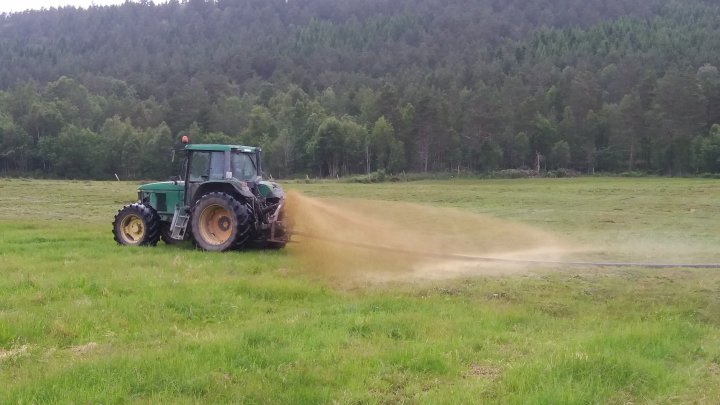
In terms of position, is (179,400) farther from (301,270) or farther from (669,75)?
(669,75)

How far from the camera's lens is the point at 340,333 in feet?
25.0

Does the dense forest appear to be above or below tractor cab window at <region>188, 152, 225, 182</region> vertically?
above

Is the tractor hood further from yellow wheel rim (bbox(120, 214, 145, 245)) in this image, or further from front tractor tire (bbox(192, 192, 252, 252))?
front tractor tire (bbox(192, 192, 252, 252))

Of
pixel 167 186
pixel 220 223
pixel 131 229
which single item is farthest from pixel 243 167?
pixel 131 229

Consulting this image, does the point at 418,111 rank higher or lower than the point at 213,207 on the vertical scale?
higher

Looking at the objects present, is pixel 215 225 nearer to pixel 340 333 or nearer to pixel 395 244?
pixel 395 244

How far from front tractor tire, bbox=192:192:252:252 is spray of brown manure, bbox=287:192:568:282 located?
3.72ft

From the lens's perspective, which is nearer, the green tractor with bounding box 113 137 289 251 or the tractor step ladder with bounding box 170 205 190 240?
the green tractor with bounding box 113 137 289 251

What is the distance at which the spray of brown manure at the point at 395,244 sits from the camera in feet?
40.0

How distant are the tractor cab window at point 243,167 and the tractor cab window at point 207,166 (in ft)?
1.06

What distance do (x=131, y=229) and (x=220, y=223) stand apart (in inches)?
110

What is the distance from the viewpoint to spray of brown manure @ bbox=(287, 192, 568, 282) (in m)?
12.2

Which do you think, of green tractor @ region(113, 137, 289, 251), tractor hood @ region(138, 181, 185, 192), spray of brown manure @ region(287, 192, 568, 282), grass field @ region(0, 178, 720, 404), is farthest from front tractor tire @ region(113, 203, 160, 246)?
spray of brown manure @ region(287, 192, 568, 282)

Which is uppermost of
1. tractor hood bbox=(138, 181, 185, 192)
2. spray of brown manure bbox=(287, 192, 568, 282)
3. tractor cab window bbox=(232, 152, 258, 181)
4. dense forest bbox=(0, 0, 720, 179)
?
dense forest bbox=(0, 0, 720, 179)
